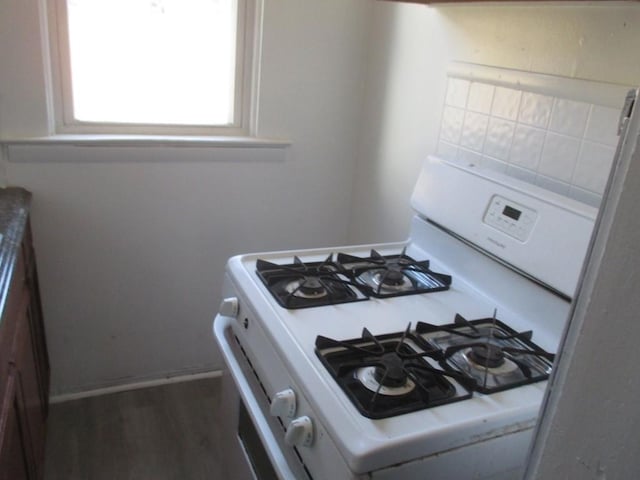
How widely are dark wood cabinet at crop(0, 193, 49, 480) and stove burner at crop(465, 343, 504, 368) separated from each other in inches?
36.3

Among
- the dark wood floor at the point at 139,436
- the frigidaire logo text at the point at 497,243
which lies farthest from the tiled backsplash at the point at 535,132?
the dark wood floor at the point at 139,436

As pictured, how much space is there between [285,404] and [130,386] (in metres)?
1.46

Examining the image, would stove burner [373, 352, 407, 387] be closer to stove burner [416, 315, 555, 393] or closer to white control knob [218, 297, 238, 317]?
stove burner [416, 315, 555, 393]

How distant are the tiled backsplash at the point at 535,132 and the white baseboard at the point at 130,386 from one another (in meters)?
1.39

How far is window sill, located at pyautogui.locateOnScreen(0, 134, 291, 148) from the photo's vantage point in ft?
5.87

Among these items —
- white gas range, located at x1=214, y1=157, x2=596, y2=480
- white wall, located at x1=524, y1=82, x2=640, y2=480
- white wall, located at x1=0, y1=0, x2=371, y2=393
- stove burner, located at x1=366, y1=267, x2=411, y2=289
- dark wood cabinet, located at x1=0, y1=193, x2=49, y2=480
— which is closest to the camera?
white wall, located at x1=524, y1=82, x2=640, y2=480

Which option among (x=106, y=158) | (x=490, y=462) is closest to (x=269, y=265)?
(x=490, y=462)

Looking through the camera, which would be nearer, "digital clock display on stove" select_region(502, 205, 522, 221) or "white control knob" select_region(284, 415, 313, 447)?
"white control knob" select_region(284, 415, 313, 447)

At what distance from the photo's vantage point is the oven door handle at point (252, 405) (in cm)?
101

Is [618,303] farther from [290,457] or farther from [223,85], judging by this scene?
[223,85]

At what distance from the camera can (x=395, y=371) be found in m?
0.96

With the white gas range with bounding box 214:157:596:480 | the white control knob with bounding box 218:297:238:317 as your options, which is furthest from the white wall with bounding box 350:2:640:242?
the white control knob with bounding box 218:297:238:317

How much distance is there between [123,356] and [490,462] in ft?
5.40

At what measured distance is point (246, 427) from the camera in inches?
50.3
